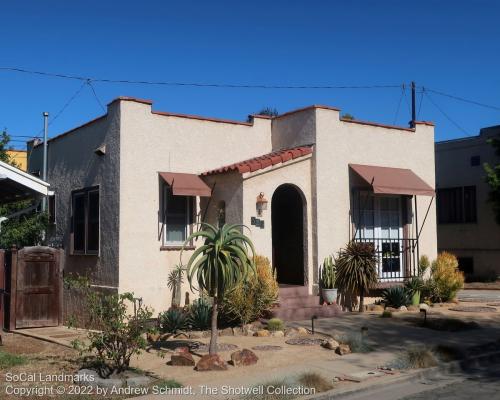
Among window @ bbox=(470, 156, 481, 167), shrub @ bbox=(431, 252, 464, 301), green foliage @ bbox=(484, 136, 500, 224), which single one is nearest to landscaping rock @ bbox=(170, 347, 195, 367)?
shrub @ bbox=(431, 252, 464, 301)

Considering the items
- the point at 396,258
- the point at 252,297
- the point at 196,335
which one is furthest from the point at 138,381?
the point at 396,258

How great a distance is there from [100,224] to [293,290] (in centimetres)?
467

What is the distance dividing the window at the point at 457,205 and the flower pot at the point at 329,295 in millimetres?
11238

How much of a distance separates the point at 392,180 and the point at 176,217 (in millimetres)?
5266

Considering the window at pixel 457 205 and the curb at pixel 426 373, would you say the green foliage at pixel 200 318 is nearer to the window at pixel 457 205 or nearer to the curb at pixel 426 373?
the curb at pixel 426 373

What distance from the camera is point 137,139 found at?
44.2 ft

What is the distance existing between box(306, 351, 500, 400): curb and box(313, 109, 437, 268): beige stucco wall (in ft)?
16.2

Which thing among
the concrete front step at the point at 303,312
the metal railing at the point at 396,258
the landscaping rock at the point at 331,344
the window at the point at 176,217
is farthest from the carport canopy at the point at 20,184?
the metal railing at the point at 396,258

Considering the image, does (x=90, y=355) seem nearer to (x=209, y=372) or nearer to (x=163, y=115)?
(x=209, y=372)

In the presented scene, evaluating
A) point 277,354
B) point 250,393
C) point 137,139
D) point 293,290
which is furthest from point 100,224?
point 250,393

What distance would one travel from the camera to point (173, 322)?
11391mm

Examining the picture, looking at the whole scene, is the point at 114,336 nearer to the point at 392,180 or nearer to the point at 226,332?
the point at 226,332

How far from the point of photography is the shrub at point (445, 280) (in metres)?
15.5

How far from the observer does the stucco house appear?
43.7 feet
